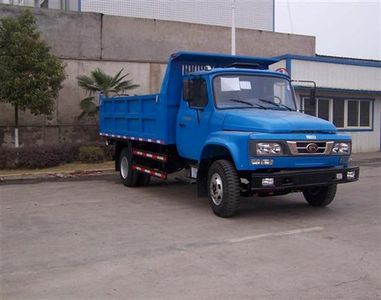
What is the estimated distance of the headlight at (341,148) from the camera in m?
8.69

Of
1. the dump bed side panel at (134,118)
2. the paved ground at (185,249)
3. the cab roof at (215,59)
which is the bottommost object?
the paved ground at (185,249)

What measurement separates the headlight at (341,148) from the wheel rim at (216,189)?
195 cm

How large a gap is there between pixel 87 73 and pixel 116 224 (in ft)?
41.8

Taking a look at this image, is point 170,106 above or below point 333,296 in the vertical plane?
above

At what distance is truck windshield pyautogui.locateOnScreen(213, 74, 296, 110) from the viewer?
9.27 metres

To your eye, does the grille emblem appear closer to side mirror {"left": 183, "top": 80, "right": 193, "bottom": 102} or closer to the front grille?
the front grille

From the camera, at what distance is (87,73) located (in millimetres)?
20031

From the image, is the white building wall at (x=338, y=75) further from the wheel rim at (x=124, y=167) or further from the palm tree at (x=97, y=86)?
the wheel rim at (x=124, y=167)


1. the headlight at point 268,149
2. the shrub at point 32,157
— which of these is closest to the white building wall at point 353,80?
the shrub at point 32,157

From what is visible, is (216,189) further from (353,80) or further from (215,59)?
(353,80)

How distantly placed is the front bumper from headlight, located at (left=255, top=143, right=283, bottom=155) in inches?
12.8

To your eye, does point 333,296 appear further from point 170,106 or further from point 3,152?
point 3,152

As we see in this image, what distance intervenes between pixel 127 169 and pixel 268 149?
211 inches

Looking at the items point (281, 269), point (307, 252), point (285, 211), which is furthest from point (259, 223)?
point (281, 269)
